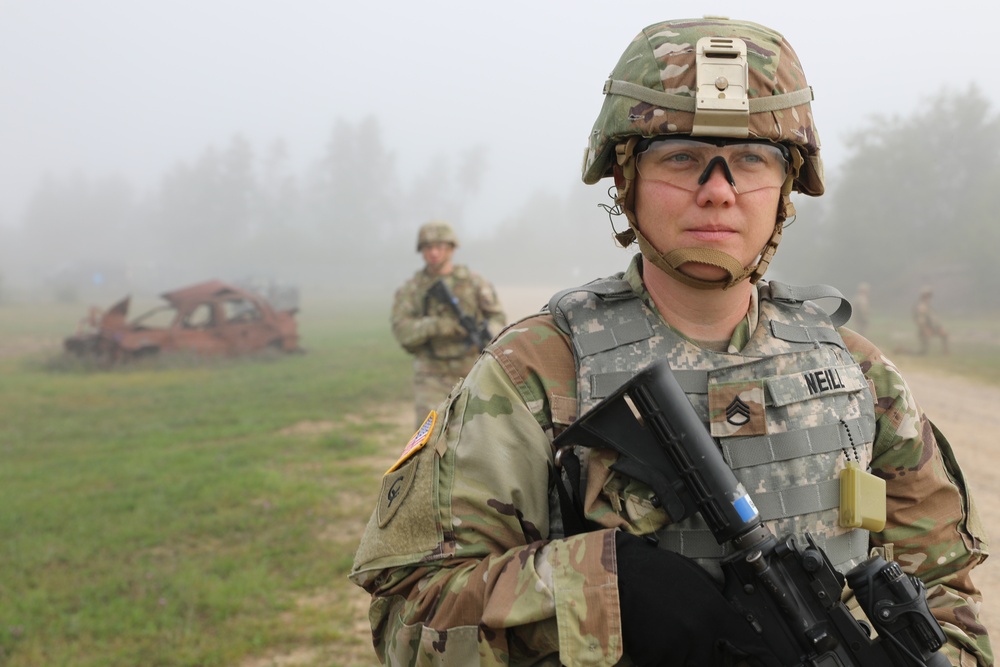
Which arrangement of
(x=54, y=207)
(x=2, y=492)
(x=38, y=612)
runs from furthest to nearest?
(x=54, y=207) → (x=2, y=492) → (x=38, y=612)

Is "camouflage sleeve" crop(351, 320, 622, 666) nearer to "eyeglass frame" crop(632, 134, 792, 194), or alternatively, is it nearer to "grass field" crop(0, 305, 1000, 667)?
"eyeglass frame" crop(632, 134, 792, 194)

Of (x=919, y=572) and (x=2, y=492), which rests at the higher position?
(x=919, y=572)

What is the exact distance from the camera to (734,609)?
4.70 ft

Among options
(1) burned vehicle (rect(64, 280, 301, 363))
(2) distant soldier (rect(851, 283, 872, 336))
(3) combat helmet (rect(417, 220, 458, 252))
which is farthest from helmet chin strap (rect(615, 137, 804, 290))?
(2) distant soldier (rect(851, 283, 872, 336))

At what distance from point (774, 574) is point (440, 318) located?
593cm

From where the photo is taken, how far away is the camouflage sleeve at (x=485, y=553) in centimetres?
142

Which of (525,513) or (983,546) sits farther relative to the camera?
(983,546)

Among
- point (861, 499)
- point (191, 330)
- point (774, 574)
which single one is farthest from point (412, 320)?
point (191, 330)

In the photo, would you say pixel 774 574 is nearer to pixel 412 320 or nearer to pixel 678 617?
pixel 678 617

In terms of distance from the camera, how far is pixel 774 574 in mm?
1430

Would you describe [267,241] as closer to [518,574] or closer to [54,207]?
[54,207]

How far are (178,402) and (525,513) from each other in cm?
1118

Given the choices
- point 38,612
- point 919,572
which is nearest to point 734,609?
point 919,572

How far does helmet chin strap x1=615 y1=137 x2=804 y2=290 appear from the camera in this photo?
165cm
